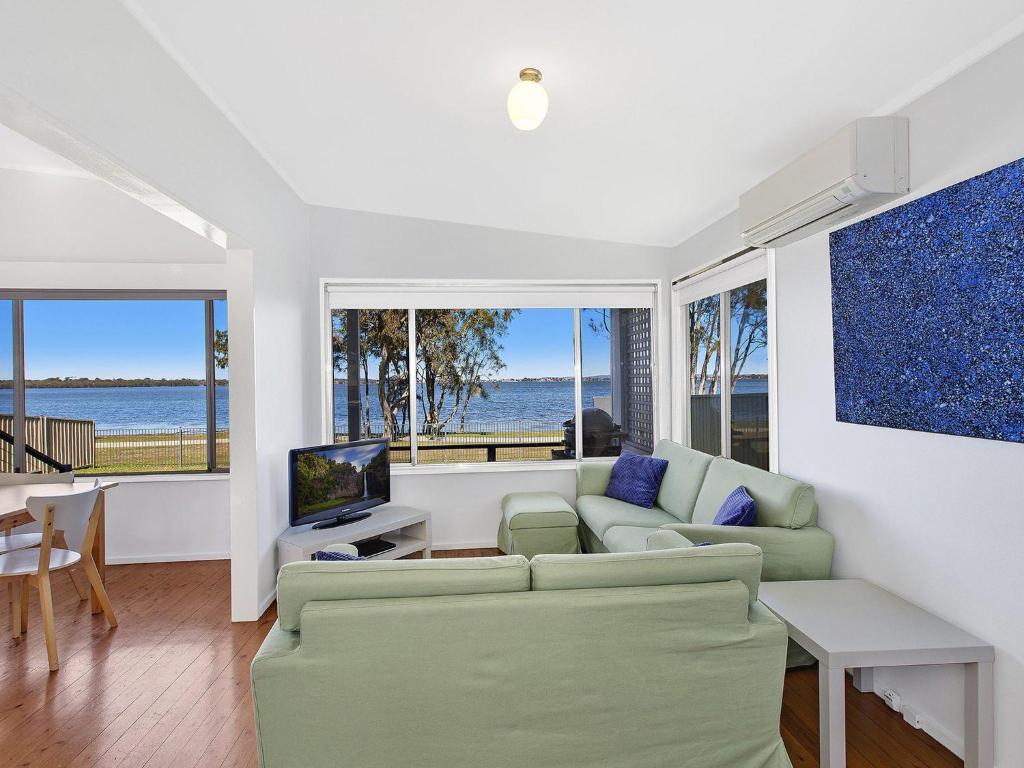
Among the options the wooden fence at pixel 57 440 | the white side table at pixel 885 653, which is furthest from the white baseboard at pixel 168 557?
the white side table at pixel 885 653

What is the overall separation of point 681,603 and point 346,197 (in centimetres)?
376

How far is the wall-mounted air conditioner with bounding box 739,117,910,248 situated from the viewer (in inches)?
92.4

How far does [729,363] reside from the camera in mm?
A: 4168

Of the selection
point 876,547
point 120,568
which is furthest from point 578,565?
point 120,568

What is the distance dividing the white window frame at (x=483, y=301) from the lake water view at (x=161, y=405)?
0.31 m

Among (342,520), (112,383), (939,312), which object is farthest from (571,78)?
(112,383)

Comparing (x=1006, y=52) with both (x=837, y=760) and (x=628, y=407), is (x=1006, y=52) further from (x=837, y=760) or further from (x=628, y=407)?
(x=628, y=407)

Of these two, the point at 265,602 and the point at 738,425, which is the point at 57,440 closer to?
the point at 265,602

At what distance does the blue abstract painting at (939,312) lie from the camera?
77.2 inches

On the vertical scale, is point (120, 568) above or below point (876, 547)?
below

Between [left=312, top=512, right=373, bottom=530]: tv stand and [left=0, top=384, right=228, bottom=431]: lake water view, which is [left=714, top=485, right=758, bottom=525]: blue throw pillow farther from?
[left=0, top=384, right=228, bottom=431]: lake water view

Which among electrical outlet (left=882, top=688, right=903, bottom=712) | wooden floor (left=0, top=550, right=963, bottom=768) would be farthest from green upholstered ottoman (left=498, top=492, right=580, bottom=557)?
electrical outlet (left=882, top=688, right=903, bottom=712)

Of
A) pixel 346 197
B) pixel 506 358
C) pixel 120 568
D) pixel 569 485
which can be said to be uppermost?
pixel 346 197

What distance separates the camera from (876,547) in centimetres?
263
